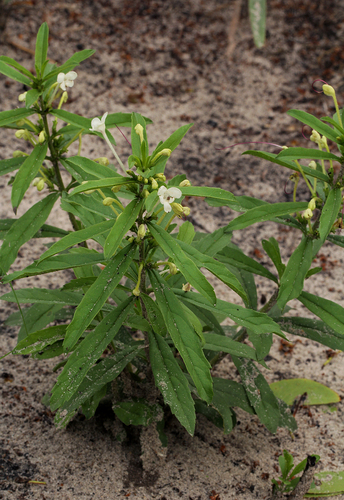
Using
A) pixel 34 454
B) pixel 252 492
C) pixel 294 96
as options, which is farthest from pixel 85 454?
pixel 294 96

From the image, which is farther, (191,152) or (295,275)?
(191,152)

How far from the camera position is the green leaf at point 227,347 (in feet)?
6.86

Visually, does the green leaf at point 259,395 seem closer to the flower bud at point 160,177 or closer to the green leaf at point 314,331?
the green leaf at point 314,331

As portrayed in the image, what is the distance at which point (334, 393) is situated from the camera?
2707mm

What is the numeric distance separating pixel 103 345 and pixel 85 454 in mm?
849

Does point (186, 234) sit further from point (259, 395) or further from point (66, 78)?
point (259, 395)

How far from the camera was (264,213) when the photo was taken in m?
1.96

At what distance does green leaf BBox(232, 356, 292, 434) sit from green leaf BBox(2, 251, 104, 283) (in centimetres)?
96

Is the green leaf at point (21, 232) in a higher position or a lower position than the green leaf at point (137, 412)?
higher

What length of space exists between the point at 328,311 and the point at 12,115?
1580 mm

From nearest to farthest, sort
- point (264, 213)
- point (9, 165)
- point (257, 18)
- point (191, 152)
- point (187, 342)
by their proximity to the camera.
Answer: point (187, 342), point (264, 213), point (9, 165), point (191, 152), point (257, 18)

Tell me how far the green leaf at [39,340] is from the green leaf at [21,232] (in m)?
0.30

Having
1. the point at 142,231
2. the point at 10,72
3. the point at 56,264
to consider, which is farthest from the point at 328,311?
the point at 10,72

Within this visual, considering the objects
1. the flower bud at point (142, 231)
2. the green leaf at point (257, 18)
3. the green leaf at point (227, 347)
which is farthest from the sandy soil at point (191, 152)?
the flower bud at point (142, 231)
